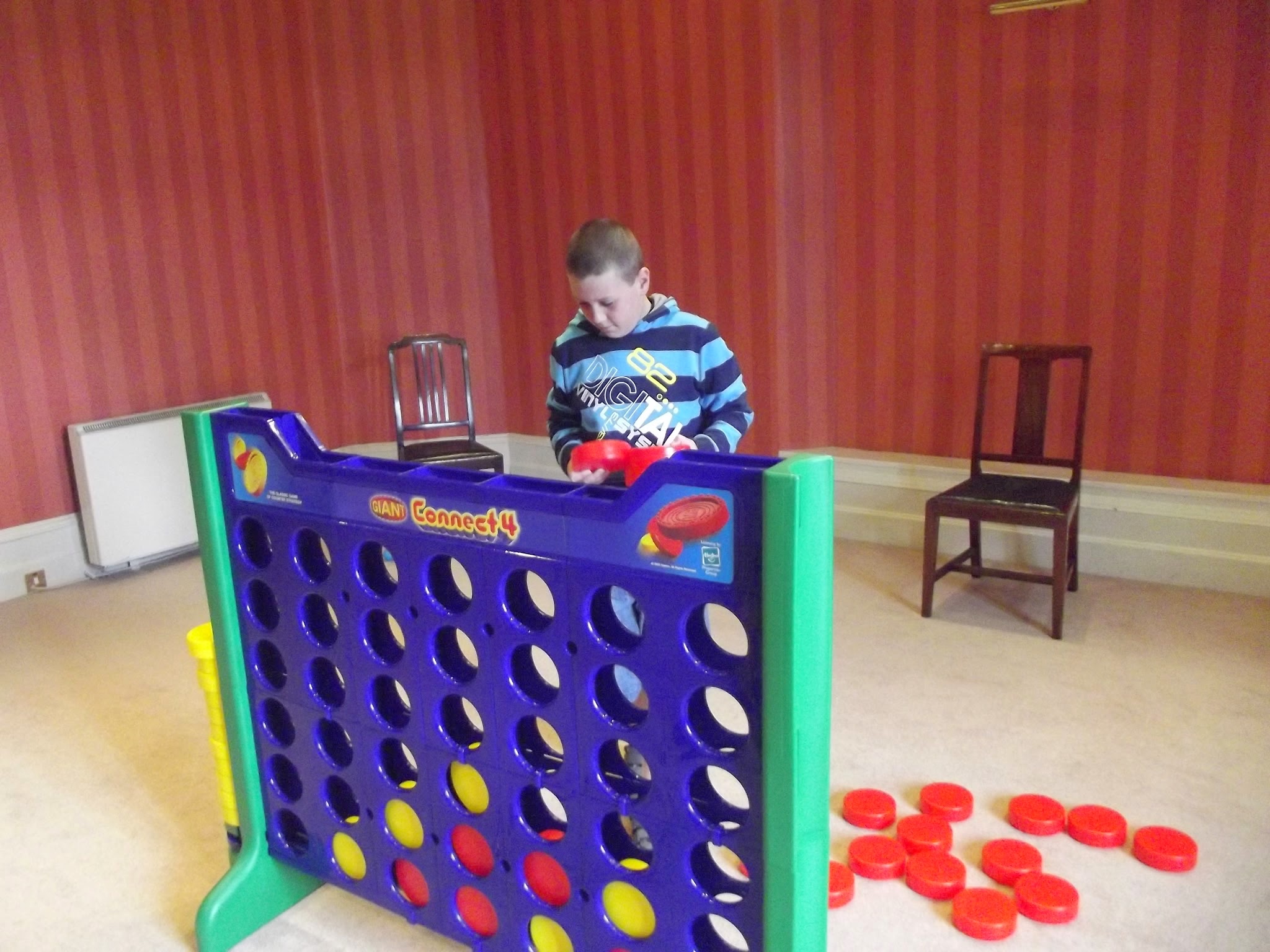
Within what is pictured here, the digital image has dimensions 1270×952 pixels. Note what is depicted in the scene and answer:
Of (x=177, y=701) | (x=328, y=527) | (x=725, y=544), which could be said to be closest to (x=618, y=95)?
(x=177, y=701)

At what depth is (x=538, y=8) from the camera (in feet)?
16.0

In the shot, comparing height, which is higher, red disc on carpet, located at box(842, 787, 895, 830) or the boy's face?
the boy's face

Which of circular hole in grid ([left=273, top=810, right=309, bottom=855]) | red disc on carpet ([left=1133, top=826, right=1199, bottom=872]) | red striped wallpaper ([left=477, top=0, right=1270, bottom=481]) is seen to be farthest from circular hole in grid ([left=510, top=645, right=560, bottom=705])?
red striped wallpaper ([left=477, top=0, right=1270, bottom=481])

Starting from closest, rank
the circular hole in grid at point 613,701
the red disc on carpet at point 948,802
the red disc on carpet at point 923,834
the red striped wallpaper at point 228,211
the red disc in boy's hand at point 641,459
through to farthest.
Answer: the circular hole in grid at point 613,701
the red disc in boy's hand at point 641,459
the red disc on carpet at point 923,834
the red disc on carpet at point 948,802
the red striped wallpaper at point 228,211

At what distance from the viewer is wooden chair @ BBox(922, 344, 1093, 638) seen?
10.9 ft

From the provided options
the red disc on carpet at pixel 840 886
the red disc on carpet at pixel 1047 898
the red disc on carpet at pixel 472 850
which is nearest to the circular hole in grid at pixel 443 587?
the red disc on carpet at pixel 472 850

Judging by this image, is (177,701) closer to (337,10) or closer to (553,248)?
(553,248)

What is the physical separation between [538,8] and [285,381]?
6.76 ft

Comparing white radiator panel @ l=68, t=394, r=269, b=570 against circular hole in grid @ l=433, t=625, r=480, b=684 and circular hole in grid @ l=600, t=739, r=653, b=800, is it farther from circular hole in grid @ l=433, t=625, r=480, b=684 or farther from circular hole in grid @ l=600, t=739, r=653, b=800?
circular hole in grid @ l=600, t=739, r=653, b=800

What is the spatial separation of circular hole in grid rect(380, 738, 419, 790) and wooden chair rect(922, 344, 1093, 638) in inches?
83.2

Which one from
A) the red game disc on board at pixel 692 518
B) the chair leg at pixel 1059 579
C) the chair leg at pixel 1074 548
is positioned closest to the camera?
the red game disc on board at pixel 692 518

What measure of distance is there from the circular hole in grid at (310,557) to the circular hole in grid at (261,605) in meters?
0.14

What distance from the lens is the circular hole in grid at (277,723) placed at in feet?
6.79

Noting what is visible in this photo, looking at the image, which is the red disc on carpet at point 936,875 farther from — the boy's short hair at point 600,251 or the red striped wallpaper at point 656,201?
the red striped wallpaper at point 656,201
